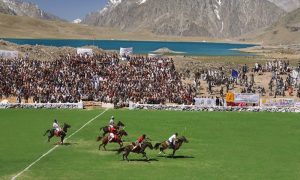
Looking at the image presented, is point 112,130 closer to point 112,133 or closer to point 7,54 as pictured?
point 112,133

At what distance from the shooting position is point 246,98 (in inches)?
2250

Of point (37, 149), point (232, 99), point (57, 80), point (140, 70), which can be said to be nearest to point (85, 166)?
point (37, 149)

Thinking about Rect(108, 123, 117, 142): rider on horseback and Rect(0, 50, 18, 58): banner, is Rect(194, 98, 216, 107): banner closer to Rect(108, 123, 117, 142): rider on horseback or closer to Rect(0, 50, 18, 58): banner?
Rect(108, 123, 117, 142): rider on horseback

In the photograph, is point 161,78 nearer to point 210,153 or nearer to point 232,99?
point 232,99

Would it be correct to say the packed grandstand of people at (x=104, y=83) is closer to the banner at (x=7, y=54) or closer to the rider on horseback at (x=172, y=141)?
the banner at (x=7, y=54)

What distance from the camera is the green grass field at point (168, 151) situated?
26422mm

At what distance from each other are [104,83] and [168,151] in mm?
31540

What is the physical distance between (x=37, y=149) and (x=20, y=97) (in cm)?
2691

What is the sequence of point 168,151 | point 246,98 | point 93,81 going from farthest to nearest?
point 93,81, point 246,98, point 168,151

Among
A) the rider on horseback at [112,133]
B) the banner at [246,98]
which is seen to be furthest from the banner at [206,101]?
the rider on horseback at [112,133]

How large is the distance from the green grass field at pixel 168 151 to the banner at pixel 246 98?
190 inches

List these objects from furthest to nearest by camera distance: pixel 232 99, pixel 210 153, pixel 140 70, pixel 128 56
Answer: pixel 128 56 < pixel 140 70 < pixel 232 99 < pixel 210 153

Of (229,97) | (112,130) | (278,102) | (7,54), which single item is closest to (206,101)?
(229,97)

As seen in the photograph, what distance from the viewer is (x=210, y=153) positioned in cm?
3184
